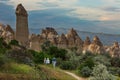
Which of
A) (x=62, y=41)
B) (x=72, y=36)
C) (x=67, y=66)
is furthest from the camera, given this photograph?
(x=72, y=36)

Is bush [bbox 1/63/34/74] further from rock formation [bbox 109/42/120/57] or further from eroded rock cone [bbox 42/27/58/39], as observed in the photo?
eroded rock cone [bbox 42/27/58/39]

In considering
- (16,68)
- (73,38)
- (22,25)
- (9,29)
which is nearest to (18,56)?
(16,68)

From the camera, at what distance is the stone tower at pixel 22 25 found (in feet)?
326

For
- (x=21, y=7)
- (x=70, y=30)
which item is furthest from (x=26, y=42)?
(x=70, y=30)

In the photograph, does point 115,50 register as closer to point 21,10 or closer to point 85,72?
point 21,10

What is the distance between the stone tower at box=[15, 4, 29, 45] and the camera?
326ft

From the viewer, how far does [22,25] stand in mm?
100000

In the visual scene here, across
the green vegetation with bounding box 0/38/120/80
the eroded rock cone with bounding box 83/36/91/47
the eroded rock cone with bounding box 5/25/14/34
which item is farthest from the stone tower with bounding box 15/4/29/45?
the green vegetation with bounding box 0/38/120/80

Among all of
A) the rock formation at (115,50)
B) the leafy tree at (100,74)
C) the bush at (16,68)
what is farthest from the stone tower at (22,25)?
the leafy tree at (100,74)

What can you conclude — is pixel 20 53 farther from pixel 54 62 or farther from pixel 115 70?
pixel 115 70

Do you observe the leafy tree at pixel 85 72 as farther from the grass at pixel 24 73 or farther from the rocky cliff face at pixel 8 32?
the rocky cliff face at pixel 8 32

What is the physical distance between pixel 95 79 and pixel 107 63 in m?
20.5

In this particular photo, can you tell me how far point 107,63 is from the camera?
61.2 metres

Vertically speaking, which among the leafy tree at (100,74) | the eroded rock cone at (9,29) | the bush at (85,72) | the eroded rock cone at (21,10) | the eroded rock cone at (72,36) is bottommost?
the bush at (85,72)
